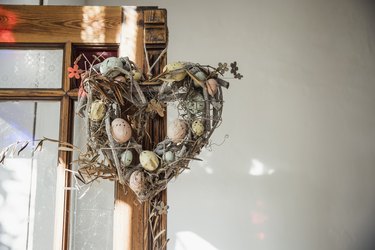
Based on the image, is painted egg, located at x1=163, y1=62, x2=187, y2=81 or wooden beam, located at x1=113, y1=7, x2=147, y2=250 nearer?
painted egg, located at x1=163, y1=62, x2=187, y2=81

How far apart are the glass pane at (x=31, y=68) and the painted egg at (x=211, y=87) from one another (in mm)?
450

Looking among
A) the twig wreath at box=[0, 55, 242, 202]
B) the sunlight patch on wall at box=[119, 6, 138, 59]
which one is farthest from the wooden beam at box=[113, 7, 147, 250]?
the twig wreath at box=[0, 55, 242, 202]

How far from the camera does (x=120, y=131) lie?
998mm

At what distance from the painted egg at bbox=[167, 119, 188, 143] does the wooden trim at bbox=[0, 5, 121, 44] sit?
35cm

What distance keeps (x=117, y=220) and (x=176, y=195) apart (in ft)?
4.59

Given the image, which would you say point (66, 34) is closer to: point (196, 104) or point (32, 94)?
point (32, 94)

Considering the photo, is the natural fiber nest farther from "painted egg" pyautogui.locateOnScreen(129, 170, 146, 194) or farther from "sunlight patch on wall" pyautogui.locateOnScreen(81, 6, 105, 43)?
"sunlight patch on wall" pyautogui.locateOnScreen(81, 6, 105, 43)

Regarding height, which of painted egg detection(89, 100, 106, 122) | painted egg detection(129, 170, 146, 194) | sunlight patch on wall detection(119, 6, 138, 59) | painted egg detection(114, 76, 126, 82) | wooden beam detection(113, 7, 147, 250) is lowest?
wooden beam detection(113, 7, 147, 250)

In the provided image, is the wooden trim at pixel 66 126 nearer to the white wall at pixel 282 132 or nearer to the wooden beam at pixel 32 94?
the wooden beam at pixel 32 94

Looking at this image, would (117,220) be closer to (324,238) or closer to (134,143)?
(134,143)

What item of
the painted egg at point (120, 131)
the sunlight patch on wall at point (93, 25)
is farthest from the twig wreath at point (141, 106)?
the sunlight patch on wall at point (93, 25)

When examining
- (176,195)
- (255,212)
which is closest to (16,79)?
(176,195)

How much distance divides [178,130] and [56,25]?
0.50 m

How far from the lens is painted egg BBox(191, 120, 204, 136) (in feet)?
3.31
